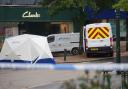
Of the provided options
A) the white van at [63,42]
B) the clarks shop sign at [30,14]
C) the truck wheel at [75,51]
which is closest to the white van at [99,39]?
the white van at [63,42]

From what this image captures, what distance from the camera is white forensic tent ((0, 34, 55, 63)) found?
29.0 m

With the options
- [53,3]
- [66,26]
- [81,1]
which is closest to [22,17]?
[66,26]

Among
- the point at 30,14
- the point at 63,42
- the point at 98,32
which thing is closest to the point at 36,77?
the point at 98,32

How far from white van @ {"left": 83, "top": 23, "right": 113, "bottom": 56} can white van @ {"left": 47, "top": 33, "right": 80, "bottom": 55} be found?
3.93 meters

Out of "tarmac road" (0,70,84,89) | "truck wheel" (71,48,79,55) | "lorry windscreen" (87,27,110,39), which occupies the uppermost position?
"lorry windscreen" (87,27,110,39)

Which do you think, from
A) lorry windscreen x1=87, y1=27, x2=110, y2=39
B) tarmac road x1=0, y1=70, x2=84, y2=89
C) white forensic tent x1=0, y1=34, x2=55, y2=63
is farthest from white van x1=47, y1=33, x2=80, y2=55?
tarmac road x1=0, y1=70, x2=84, y2=89

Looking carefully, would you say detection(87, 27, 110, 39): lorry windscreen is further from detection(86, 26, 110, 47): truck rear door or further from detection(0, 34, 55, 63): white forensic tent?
detection(0, 34, 55, 63): white forensic tent

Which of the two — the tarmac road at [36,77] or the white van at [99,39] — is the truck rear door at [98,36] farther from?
the tarmac road at [36,77]

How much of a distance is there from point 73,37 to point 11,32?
34.6ft

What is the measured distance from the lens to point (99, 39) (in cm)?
3406

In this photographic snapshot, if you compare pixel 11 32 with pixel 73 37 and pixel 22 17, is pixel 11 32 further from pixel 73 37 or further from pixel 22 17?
pixel 73 37

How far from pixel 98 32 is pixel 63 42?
15.6 feet

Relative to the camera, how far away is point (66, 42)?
37938mm

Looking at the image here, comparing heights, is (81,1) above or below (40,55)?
above
